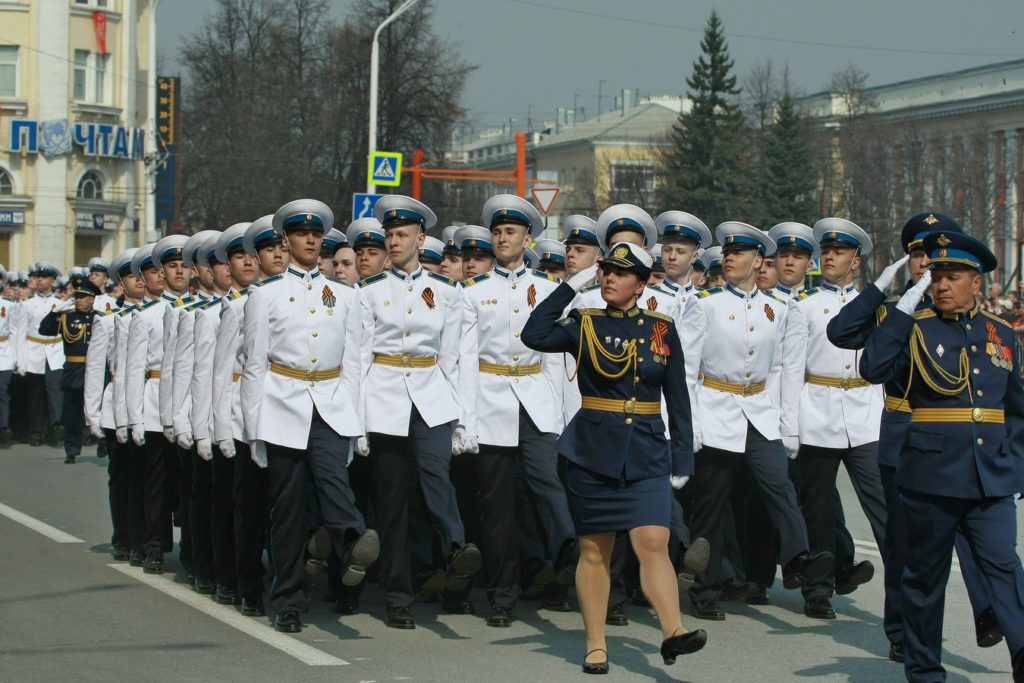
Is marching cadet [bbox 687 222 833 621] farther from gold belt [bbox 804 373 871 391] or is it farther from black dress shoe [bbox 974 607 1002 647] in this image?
black dress shoe [bbox 974 607 1002 647]

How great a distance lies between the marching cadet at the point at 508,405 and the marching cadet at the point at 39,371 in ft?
44.3

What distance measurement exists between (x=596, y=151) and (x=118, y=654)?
113 metres

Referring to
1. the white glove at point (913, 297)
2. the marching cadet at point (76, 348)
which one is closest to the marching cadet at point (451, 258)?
the white glove at point (913, 297)

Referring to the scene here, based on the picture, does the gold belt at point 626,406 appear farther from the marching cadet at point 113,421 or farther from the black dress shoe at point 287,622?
the marching cadet at point 113,421

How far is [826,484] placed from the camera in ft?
33.7

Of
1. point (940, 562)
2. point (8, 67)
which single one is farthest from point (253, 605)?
point (8, 67)

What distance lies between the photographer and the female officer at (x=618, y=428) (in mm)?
8227

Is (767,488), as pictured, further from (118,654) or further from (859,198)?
(859,198)

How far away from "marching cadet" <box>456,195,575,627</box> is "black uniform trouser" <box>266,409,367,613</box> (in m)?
0.79

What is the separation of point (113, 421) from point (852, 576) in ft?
17.2

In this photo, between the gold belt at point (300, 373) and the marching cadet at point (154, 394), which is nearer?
the gold belt at point (300, 373)

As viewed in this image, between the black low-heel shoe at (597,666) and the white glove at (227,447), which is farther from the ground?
the white glove at (227,447)

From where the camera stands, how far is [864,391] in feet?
33.5

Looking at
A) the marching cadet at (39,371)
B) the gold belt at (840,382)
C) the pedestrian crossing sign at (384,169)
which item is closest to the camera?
the gold belt at (840,382)
